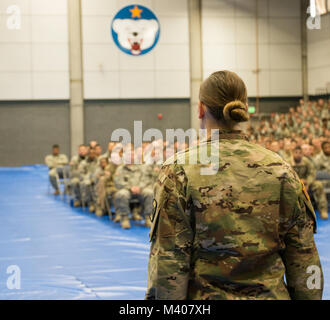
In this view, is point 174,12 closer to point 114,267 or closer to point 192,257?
point 114,267

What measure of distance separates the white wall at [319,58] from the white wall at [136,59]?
4.72m

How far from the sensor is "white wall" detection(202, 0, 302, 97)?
19.1m

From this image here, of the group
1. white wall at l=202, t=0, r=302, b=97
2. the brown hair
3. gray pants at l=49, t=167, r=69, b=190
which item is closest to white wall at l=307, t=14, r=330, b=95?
white wall at l=202, t=0, r=302, b=97

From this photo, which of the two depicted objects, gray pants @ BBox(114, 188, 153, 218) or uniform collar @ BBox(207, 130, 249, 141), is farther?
gray pants @ BBox(114, 188, 153, 218)

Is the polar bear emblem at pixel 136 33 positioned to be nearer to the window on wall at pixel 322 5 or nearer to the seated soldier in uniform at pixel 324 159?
the window on wall at pixel 322 5

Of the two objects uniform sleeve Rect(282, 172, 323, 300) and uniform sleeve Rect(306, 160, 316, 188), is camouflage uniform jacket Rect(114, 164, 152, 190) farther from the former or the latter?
uniform sleeve Rect(282, 172, 323, 300)

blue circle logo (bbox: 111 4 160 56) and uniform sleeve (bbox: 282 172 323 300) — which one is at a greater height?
blue circle logo (bbox: 111 4 160 56)

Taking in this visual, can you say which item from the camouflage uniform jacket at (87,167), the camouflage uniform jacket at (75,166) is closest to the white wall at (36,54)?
the camouflage uniform jacket at (75,166)

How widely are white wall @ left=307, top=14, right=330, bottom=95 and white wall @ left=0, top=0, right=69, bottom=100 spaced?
915cm

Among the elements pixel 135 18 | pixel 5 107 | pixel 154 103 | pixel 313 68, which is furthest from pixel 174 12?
pixel 5 107

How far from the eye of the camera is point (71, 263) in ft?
18.5

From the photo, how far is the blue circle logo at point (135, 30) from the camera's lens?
715 inches
